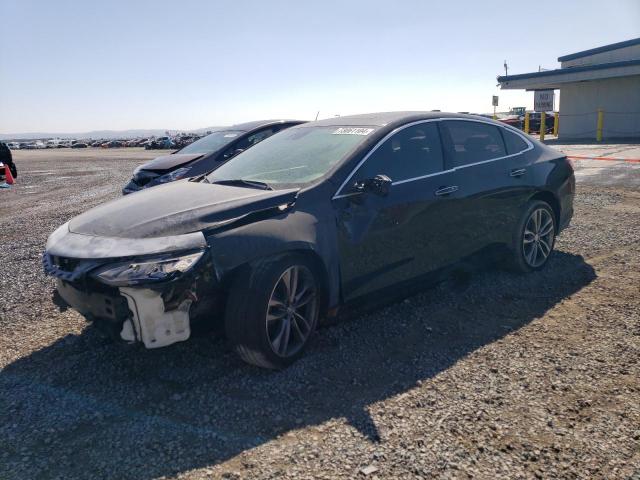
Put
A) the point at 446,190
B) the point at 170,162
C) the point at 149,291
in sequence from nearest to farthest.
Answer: the point at 149,291 < the point at 446,190 < the point at 170,162

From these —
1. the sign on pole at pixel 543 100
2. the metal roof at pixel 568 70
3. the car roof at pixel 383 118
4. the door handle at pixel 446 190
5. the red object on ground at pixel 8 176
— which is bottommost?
the red object on ground at pixel 8 176

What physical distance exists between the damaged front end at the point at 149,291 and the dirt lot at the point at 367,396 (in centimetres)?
44

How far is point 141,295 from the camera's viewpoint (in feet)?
10.1

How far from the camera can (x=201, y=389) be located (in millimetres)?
3428

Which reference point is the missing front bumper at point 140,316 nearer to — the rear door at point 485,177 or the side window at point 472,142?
the rear door at point 485,177

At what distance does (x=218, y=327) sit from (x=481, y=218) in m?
2.64

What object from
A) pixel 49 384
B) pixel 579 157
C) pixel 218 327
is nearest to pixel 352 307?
pixel 218 327

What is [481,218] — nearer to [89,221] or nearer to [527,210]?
[527,210]

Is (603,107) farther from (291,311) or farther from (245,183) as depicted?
(291,311)

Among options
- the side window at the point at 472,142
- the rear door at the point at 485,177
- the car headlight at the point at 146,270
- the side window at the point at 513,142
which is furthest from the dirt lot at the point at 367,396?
the side window at the point at 513,142

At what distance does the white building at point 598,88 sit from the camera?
86.4ft

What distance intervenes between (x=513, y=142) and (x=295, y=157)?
2350 mm

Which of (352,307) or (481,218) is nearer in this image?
(352,307)

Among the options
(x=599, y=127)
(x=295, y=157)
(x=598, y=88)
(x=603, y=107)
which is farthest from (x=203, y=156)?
(x=598, y=88)
